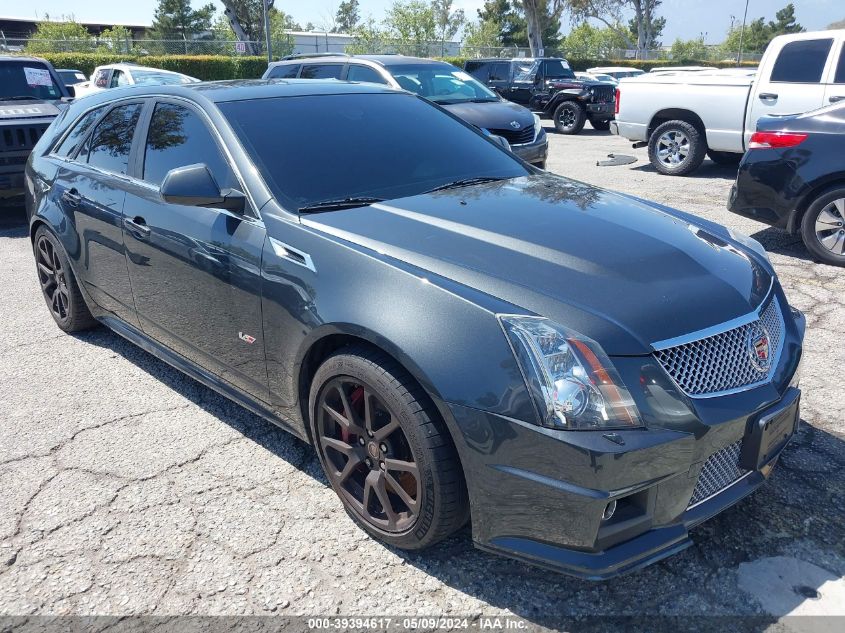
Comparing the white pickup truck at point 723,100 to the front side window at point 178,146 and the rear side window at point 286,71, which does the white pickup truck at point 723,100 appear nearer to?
the rear side window at point 286,71

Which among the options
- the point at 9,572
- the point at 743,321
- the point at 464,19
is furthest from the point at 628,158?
the point at 464,19

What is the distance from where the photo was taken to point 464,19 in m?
87.4

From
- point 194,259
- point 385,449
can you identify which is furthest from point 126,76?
point 385,449

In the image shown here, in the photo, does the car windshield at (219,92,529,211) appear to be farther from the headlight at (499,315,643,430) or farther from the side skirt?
the headlight at (499,315,643,430)

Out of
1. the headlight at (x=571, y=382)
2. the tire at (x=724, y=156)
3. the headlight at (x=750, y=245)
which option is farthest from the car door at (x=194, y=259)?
the tire at (x=724, y=156)

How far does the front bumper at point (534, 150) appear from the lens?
30.9 ft

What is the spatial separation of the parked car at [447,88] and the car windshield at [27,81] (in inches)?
132

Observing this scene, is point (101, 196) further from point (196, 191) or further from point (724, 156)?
point (724, 156)

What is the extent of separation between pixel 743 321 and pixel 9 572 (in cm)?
288

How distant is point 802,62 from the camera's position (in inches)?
354

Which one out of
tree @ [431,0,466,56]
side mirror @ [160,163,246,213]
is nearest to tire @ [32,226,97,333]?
side mirror @ [160,163,246,213]

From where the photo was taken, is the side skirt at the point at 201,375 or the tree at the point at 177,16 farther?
the tree at the point at 177,16

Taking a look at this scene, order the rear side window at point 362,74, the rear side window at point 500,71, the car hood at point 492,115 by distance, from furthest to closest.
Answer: the rear side window at point 500,71, the rear side window at point 362,74, the car hood at point 492,115

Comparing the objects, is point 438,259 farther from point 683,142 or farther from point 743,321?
point 683,142
